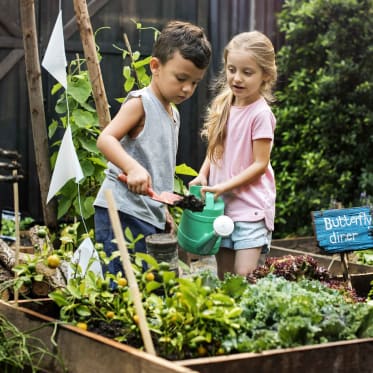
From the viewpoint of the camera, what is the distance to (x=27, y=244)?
6781 mm

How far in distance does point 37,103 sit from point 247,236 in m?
1.51

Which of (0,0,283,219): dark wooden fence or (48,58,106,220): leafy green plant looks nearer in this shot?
(48,58,106,220): leafy green plant

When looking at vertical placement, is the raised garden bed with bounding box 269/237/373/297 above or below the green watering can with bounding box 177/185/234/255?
below

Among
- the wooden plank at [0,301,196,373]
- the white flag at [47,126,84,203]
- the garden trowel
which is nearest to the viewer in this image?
the wooden plank at [0,301,196,373]

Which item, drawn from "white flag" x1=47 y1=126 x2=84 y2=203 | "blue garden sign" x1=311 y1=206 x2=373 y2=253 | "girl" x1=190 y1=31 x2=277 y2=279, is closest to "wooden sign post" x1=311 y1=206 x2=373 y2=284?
"blue garden sign" x1=311 y1=206 x2=373 y2=253

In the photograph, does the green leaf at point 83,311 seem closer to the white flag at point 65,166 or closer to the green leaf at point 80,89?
the white flag at point 65,166

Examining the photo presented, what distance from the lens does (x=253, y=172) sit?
4047 mm

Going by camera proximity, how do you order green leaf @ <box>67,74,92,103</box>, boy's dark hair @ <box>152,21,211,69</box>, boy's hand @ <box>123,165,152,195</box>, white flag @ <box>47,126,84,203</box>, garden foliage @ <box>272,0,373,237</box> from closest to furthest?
1. boy's hand @ <box>123,165,152,195</box>
2. boy's dark hair @ <box>152,21,211,69</box>
3. white flag @ <box>47,126,84,203</box>
4. green leaf @ <box>67,74,92,103</box>
5. garden foliage @ <box>272,0,373,237</box>

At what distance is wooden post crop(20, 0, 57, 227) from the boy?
1063mm

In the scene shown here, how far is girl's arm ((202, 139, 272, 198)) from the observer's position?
3988 millimetres

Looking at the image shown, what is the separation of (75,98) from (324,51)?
3535mm

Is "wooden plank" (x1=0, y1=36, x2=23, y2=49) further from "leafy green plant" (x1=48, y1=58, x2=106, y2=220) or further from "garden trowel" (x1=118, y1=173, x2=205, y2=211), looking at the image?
"garden trowel" (x1=118, y1=173, x2=205, y2=211)

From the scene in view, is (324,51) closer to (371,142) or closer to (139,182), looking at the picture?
(371,142)

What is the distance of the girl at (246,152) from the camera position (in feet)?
13.5
